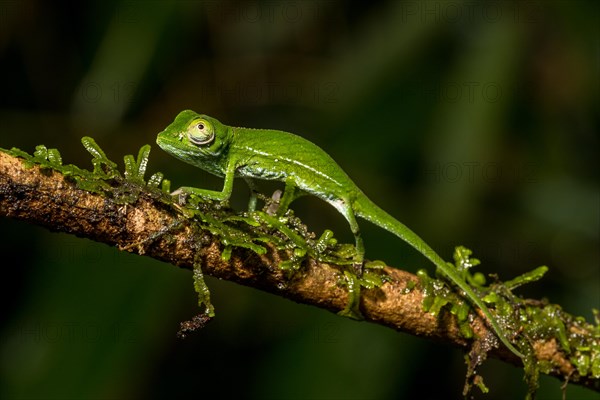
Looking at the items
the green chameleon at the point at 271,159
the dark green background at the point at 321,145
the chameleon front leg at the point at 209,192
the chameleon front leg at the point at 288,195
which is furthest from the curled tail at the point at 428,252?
the dark green background at the point at 321,145

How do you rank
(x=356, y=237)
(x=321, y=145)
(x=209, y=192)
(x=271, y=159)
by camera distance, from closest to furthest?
1. (x=209, y=192)
2. (x=356, y=237)
3. (x=271, y=159)
4. (x=321, y=145)

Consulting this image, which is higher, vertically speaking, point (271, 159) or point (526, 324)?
point (271, 159)

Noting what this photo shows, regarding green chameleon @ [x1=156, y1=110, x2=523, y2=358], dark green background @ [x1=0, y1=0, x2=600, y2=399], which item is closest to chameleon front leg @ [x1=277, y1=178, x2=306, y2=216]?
green chameleon @ [x1=156, y1=110, x2=523, y2=358]

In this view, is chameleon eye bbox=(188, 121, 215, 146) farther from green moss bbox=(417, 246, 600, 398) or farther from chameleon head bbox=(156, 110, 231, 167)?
green moss bbox=(417, 246, 600, 398)

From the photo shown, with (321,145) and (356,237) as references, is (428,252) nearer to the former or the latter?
(356,237)

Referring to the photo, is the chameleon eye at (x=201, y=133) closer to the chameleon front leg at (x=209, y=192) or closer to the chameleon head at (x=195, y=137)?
the chameleon head at (x=195, y=137)

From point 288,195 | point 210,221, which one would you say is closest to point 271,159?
point 288,195

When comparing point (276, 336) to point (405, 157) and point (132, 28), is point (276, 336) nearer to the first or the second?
point (405, 157)
